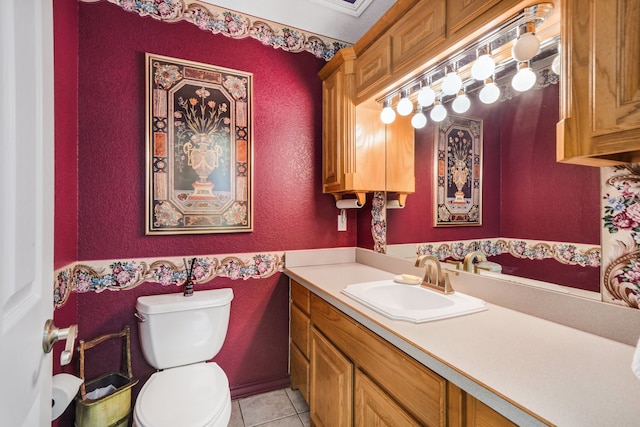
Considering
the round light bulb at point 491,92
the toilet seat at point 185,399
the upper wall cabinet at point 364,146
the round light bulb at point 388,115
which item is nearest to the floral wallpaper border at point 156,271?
the toilet seat at point 185,399

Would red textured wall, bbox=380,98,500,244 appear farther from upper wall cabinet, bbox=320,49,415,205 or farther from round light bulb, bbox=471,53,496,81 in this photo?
round light bulb, bbox=471,53,496,81

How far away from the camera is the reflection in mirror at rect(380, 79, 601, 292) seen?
961mm

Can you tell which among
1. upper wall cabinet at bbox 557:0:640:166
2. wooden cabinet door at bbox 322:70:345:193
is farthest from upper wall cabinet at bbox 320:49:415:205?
upper wall cabinet at bbox 557:0:640:166

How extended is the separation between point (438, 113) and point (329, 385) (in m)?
1.48

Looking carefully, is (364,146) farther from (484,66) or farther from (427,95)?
(484,66)

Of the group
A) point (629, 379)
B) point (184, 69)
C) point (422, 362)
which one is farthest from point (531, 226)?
point (184, 69)

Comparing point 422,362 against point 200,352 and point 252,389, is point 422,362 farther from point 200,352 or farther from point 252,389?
point 252,389

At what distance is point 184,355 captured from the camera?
153 cm

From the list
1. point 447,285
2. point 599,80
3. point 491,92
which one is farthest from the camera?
point 447,285

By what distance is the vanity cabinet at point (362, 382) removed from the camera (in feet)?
2.52

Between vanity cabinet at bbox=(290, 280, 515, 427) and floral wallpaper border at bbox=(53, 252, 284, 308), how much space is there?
1.02 feet

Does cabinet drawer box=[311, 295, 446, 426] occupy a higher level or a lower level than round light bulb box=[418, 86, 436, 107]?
lower

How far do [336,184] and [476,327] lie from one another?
1171 mm

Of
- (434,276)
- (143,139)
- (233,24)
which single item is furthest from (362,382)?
(233,24)
